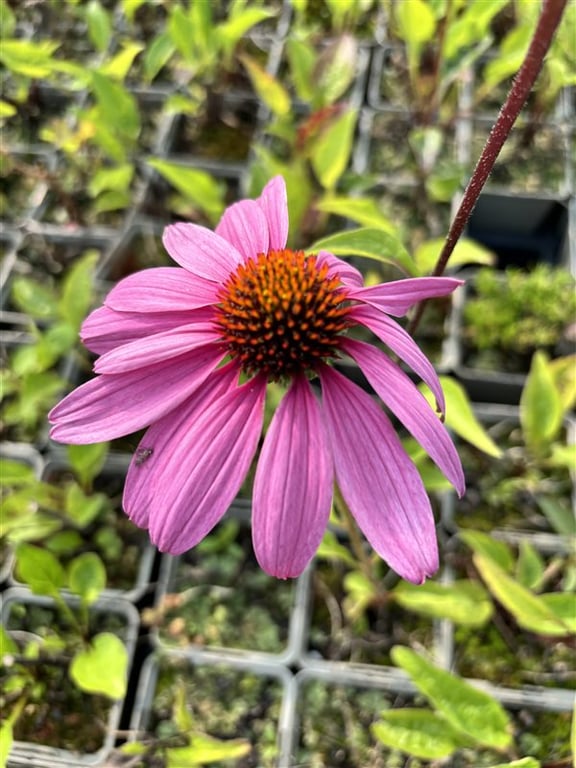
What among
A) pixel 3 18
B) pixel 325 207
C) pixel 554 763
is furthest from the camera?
pixel 3 18

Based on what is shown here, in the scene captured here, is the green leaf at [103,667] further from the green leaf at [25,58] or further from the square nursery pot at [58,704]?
the green leaf at [25,58]

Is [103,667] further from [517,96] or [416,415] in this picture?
[517,96]

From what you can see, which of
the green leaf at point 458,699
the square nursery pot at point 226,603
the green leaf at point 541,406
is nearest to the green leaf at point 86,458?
the square nursery pot at point 226,603

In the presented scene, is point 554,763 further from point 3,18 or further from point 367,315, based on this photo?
point 3,18

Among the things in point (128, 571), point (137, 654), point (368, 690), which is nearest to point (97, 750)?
point (137, 654)

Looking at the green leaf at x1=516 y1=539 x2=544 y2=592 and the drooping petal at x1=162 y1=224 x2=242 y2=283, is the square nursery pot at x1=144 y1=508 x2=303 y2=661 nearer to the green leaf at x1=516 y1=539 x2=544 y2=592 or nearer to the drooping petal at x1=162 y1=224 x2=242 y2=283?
the green leaf at x1=516 y1=539 x2=544 y2=592

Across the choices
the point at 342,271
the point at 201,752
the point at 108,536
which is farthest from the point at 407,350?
the point at 108,536
